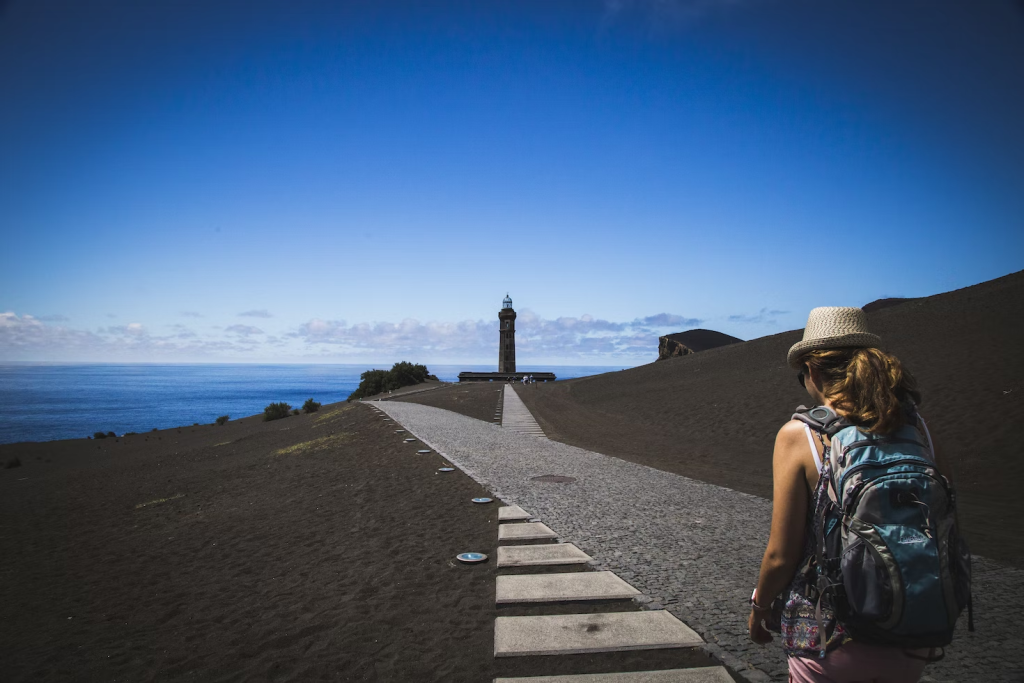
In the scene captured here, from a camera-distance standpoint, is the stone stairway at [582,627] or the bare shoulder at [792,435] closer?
the bare shoulder at [792,435]

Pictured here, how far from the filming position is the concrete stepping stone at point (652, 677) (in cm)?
354

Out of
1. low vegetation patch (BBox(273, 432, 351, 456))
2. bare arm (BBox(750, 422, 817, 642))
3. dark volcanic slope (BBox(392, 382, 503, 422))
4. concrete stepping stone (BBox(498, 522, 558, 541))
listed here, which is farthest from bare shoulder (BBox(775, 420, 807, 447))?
dark volcanic slope (BBox(392, 382, 503, 422))

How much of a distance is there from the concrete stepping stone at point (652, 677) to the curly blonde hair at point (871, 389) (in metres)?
2.51

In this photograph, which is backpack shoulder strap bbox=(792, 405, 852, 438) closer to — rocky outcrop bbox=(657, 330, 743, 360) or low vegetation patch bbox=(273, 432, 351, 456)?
low vegetation patch bbox=(273, 432, 351, 456)

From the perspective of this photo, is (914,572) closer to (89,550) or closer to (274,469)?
(89,550)

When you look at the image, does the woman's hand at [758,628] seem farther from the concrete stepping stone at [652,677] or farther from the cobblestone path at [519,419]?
the cobblestone path at [519,419]

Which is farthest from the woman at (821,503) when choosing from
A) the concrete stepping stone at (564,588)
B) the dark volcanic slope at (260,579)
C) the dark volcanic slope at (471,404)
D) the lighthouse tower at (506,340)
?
the lighthouse tower at (506,340)

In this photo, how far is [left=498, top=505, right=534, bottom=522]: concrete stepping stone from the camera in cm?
715

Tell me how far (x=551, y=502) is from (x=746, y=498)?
2.97 m

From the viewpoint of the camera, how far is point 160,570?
22.4ft

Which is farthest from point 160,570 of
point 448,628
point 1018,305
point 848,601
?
point 1018,305

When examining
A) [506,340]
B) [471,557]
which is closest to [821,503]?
[471,557]

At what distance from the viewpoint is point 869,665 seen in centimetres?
170

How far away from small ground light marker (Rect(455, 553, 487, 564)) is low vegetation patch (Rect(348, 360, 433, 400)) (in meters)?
42.1
